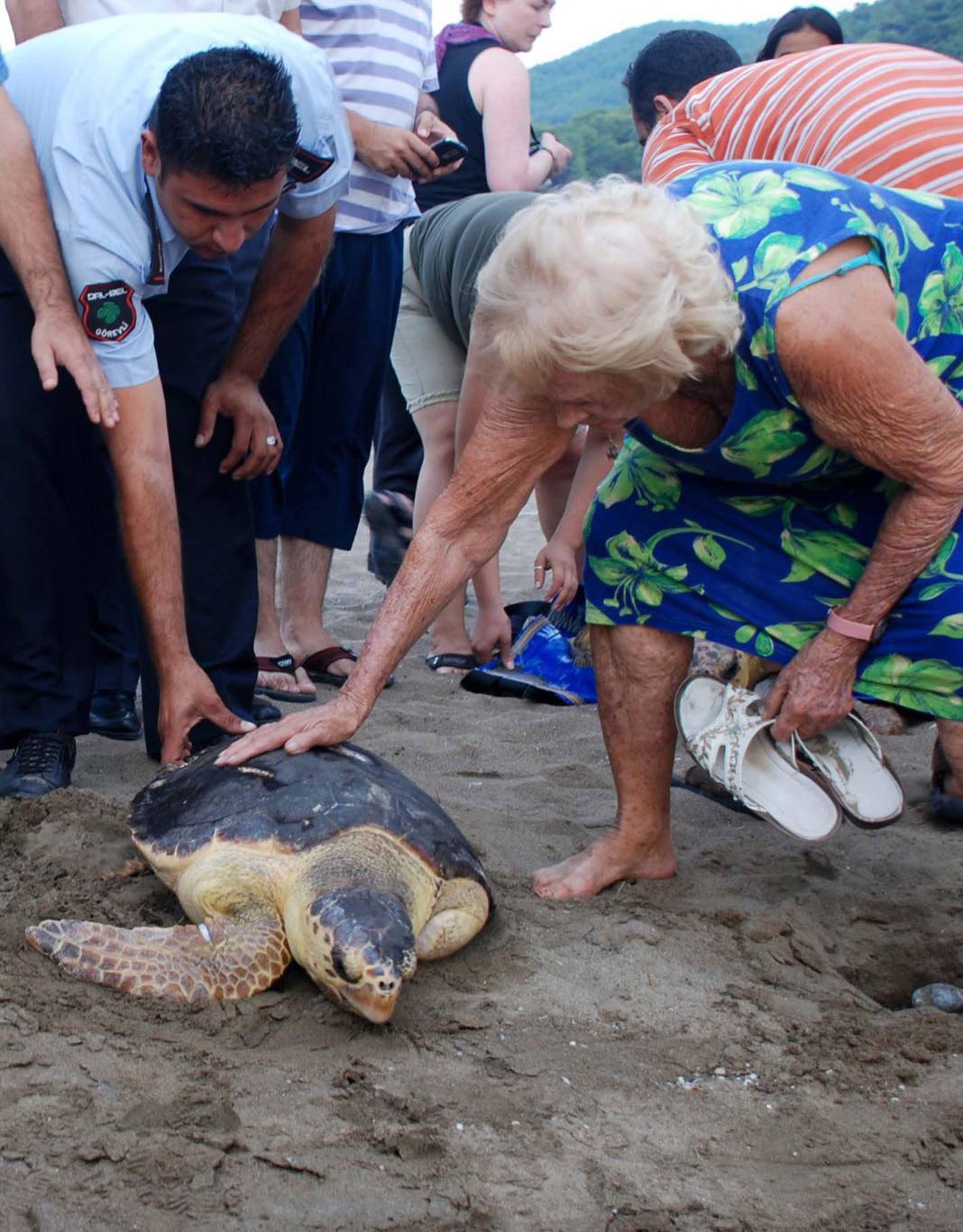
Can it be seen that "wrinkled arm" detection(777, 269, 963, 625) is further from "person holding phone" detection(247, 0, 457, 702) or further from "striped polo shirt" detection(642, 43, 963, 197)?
"person holding phone" detection(247, 0, 457, 702)

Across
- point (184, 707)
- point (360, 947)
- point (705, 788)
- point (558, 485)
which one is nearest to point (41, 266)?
point (184, 707)

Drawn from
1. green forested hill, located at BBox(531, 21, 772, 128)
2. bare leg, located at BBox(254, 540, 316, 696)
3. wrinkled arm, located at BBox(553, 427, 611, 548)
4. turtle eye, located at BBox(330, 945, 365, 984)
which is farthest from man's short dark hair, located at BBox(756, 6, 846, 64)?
green forested hill, located at BBox(531, 21, 772, 128)

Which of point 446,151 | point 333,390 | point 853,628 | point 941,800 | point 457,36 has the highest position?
point 457,36

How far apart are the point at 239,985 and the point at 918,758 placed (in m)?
2.08

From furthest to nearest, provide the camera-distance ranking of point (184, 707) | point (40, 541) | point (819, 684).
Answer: point (40, 541)
point (184, 707)
point (819, 684)

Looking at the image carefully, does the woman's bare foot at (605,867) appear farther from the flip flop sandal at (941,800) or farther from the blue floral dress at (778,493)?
the flip flop sandal at (941,800)

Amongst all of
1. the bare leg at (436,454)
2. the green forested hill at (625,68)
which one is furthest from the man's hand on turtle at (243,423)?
the green forested hill at (625,68)

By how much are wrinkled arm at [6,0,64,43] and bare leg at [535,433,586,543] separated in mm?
1939

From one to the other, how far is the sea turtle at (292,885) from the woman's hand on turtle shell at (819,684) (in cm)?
63

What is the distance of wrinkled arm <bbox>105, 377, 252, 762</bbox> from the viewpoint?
247 cm

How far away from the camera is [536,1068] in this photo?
185cm

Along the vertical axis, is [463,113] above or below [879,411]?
below

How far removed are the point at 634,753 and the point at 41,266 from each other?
145 centimetres

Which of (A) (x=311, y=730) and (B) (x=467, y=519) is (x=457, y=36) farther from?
(A) (x=311, y=730)
